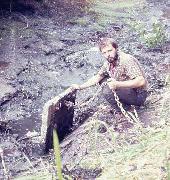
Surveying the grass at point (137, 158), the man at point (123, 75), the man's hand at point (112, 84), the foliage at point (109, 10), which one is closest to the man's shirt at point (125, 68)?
the man at point (123, 75)

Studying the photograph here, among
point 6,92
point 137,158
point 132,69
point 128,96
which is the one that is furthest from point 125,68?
point 6,92

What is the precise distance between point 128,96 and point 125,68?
39cm

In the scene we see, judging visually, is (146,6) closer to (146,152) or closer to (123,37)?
(123,37)

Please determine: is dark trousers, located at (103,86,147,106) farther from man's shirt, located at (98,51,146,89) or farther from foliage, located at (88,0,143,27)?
foliage, located at (88,0,143,27)

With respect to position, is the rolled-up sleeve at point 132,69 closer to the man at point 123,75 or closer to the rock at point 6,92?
the man at point 123,75

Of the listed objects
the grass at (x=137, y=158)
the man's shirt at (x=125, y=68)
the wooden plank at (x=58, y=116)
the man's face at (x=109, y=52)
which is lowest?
the wooden plank at (x=58, y=116)

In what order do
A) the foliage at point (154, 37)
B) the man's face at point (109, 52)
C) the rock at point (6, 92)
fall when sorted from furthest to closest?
1. the foliage at point (154, 37)
2. the rock at point (6, 92)
3. the man's face at point (109, 52)

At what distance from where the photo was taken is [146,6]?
12.1 metres

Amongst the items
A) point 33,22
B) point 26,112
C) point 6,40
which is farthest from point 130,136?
point 33,22

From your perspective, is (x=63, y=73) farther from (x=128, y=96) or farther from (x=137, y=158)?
(x=137, y=158)

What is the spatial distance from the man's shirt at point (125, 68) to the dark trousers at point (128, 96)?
0.52 feet

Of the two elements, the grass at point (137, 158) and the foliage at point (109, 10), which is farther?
the foliage at point (109, 10)

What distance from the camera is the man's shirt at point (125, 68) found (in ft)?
16.2

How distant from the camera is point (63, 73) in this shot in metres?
7.79
